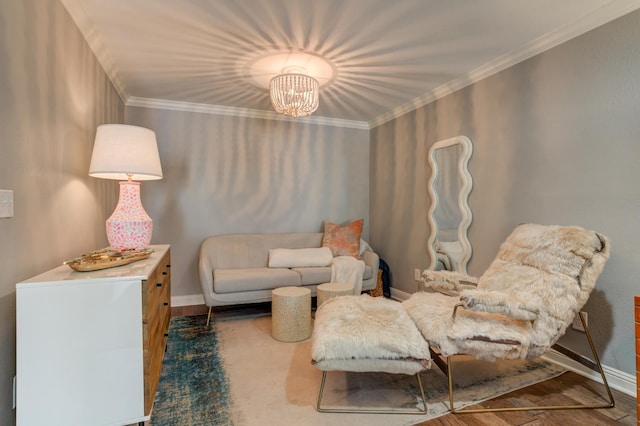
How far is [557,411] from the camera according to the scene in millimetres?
1801

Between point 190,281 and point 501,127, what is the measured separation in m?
3.62

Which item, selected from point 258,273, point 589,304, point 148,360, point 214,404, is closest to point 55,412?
point 148,360

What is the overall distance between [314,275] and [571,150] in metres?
2.42

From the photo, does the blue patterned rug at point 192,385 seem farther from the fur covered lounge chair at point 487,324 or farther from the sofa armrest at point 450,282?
the sofa armrest at point 450,282

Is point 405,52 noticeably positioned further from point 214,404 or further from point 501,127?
point 214,404

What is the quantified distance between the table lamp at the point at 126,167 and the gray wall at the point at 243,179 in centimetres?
168

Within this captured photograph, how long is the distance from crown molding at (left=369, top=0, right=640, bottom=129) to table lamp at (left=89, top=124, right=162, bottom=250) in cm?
275

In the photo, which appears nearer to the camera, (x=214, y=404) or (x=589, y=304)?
(x=214, y=404)

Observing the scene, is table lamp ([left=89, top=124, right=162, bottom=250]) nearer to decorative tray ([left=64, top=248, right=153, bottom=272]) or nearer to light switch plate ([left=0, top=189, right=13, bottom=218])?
decorative tray ([left=64, top=248, right=153, bottom=272])

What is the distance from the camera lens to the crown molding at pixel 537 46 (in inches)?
77.2

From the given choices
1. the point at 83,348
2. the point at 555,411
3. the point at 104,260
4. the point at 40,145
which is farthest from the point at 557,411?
the point at 40,145

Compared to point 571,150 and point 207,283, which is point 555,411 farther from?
point 207,283

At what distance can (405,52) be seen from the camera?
2.52m

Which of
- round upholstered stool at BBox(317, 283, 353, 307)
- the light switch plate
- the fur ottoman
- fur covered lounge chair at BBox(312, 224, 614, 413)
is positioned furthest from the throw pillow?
the light switch plate
